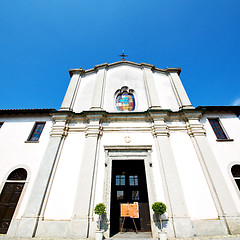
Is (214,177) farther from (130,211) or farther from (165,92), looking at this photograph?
(165,92)

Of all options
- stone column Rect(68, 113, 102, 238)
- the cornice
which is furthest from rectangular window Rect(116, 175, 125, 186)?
the cornice

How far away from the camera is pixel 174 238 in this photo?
20.3 ft

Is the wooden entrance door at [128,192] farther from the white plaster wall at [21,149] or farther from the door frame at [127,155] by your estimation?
the white plaster wall at [21,149]

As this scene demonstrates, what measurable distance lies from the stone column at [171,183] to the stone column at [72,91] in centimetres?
734

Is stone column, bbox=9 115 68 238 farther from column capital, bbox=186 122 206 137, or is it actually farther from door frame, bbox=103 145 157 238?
column capital, bbox=186 122 206 137

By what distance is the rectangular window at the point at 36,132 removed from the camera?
32.3 feet

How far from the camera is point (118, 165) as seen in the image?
9.74 m

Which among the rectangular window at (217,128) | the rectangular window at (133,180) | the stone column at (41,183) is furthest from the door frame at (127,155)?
the rectangular window at (217,128)

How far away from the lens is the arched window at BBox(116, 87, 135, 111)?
38.0 ft

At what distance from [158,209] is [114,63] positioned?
1404 cm

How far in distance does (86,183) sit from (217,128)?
10.6 m

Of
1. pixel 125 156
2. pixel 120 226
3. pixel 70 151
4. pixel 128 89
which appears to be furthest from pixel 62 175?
pixel 128 89

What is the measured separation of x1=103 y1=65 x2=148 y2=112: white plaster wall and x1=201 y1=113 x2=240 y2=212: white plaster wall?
547 cm

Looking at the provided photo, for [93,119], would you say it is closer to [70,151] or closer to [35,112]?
[70,151]
